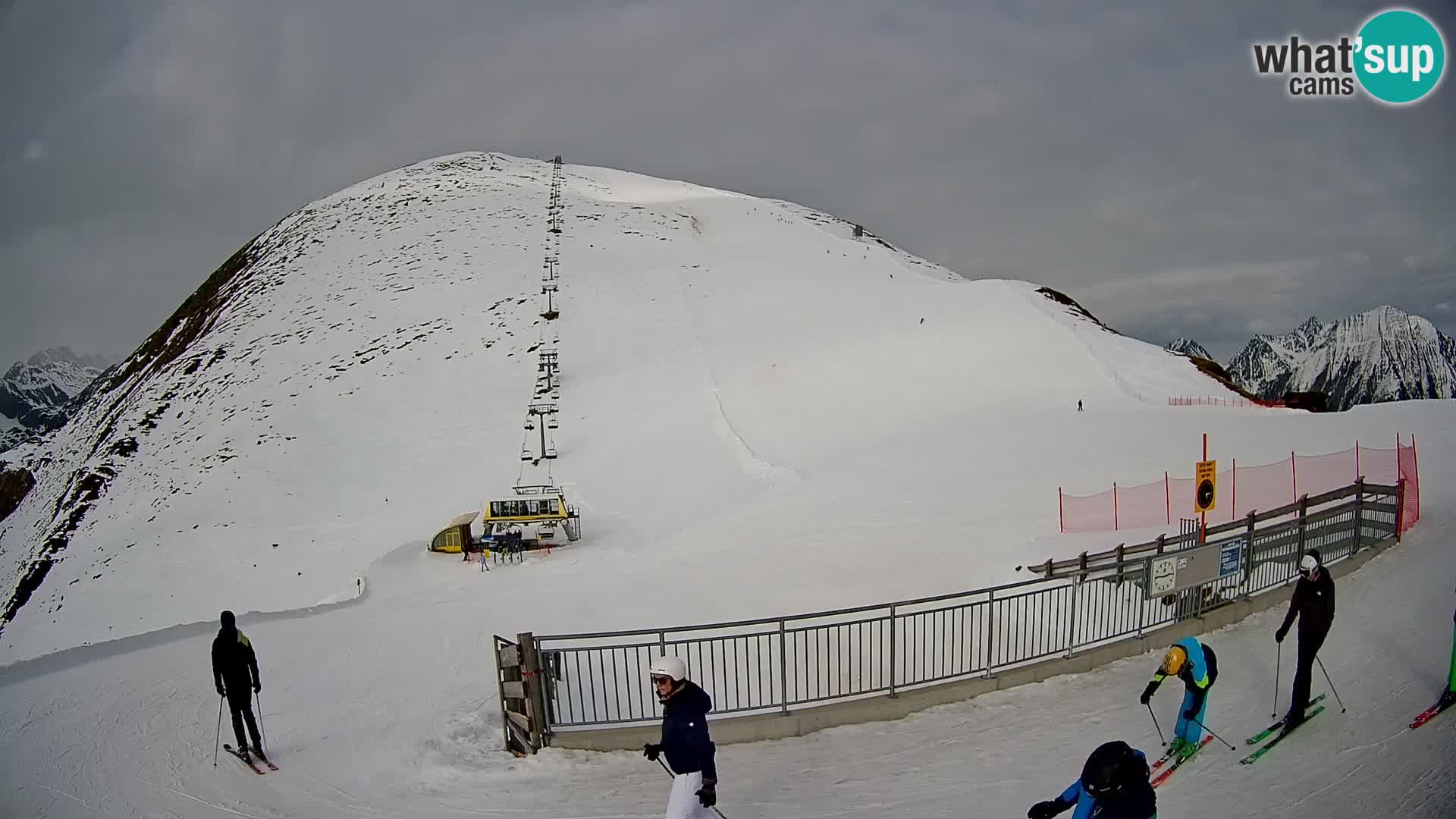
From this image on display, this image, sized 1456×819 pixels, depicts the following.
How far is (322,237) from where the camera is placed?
59.6 meters

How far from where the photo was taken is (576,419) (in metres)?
34.8

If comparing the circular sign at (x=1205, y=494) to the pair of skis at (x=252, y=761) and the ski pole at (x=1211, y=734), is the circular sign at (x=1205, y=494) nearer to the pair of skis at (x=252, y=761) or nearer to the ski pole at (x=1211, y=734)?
the ski pole at (x=1211, y=734)

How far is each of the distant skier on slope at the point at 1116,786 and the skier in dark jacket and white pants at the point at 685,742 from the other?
2.47 metres

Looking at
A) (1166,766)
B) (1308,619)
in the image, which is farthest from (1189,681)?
(1308,619)

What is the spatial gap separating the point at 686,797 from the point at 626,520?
2051 centimetres

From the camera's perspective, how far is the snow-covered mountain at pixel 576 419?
72.9 ft

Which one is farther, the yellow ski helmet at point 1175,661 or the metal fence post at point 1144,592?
the metal fence post at point 1144,592

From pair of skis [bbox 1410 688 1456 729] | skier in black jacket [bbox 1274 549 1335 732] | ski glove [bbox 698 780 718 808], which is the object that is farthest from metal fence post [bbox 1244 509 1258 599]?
ski glove [bbox 698 780 718 808]

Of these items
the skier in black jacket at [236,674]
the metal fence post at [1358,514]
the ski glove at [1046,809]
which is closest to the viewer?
the ski glove at [1046,809]

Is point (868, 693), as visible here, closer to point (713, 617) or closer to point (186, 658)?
point (713, 617)

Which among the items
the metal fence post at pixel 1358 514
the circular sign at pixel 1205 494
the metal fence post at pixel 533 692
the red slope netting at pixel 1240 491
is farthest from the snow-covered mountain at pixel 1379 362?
the metal fence post at pixel 533 692

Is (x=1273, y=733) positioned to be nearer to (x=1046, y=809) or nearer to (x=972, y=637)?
(x=972, y=637)

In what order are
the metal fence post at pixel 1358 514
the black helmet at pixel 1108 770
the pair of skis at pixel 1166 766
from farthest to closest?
the metal fence post at pixel 1358 514, the pair of skis at pixel 1166 766, the black helmet at pixel 1108 770

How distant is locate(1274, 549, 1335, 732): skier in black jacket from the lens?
7453 millimetres
